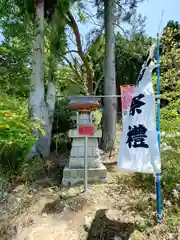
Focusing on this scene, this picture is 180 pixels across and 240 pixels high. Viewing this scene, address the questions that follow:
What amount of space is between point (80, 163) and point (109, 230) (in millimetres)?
1317

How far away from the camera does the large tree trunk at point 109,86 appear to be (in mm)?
5160

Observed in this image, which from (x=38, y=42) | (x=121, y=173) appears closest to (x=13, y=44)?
(x=38, y=42)

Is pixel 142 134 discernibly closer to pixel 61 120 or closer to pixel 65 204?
pixel 65 204

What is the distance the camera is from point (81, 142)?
3.68 m

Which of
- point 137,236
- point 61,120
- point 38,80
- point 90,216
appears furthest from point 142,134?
point 61,120

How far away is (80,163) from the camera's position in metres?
3.68

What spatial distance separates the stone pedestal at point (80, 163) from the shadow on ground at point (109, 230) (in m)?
0.97

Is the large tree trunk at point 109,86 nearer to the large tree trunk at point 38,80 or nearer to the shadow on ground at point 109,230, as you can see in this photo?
the large tree trunk at point 38,80

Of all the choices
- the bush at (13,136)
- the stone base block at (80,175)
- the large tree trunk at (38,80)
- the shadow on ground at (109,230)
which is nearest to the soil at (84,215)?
the shadow on ground at (109,230)

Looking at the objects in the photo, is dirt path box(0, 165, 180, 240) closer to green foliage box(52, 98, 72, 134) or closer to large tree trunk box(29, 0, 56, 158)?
large tree trunk box(29, 0, 56, 158)

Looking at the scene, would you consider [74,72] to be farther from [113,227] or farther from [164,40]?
[113,227]

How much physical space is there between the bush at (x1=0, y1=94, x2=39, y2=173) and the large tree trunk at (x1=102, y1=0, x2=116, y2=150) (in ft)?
6.85

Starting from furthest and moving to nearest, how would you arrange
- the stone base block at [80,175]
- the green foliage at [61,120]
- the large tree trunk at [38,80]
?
the green foliage at [61,120]
the large tree trunk at [38,80]
the stone base block at [80,175]

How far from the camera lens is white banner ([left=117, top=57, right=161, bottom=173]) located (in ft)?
7.72
